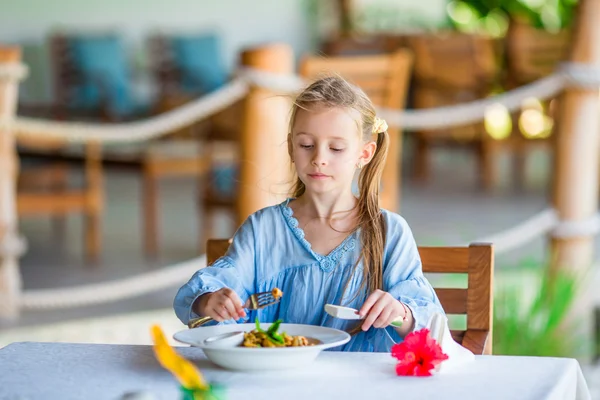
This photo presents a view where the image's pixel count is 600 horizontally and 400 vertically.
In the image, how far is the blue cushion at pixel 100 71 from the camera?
29.7 feet

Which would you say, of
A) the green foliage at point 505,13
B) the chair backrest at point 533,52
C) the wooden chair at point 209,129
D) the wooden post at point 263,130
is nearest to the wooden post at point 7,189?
the wooden chair at point 209,129

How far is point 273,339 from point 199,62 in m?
8.52

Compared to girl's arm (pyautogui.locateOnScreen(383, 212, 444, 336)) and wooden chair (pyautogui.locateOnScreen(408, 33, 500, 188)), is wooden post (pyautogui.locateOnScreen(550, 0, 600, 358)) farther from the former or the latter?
wooden chair (pyautogui.locateOnScreen(408, 33, 500, 188))

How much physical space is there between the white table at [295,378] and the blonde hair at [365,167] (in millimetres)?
262

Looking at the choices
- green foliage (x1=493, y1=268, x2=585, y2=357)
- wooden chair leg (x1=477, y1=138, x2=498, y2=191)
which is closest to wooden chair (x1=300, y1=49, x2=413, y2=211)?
green foliage (x1=493, y1=268, x2=585, y2=357)

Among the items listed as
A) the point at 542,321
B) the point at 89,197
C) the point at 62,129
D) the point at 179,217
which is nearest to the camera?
the point at 542,321

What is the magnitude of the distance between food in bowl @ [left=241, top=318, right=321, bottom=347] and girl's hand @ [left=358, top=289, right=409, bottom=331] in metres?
0.11

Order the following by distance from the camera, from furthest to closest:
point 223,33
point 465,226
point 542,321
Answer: point 223,33, point 465,226, point 542,321

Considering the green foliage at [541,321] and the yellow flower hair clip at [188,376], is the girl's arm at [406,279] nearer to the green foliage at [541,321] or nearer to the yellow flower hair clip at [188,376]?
the yellow flower hair clip at [188,376]

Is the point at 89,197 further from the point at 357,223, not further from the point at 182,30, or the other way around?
the point at 182,30

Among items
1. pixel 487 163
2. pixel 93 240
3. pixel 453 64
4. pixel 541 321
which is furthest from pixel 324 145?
pixel 453 64

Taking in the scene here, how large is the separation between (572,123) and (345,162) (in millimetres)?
2102

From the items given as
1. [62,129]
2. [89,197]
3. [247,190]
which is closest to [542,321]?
Answer: [247,190]

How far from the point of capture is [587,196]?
3568 mm
